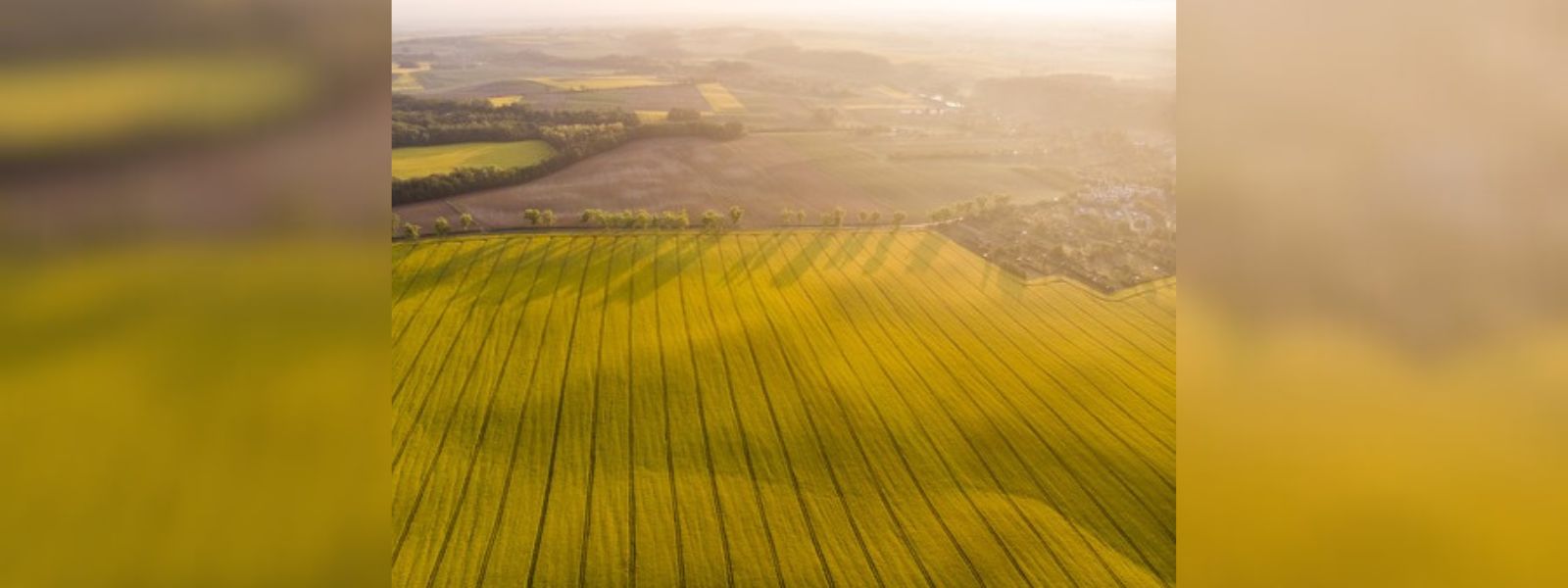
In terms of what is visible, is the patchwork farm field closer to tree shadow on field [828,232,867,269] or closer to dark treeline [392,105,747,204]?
dark treeline [392,105,747,204]

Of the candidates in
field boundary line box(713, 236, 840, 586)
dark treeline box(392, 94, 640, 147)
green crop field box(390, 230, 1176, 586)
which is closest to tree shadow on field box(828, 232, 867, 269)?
green crop field box(390, 230, 1176, 586)

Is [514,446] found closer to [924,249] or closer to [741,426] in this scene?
[741,426]

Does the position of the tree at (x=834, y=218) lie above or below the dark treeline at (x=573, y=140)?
below

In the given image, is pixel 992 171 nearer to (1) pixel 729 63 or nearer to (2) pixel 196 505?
(1) pixel 729 63

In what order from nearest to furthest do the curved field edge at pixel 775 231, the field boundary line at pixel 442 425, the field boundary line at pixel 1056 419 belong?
the field boundary line at pixel 442 425 → the field boundary line at pixel 1056 419 → the curved field edge at pixel 775 231

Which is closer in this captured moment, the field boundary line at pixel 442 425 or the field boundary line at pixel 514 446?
the field boundary line at pixel 514 446

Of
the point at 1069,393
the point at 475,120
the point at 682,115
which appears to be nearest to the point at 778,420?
the point at 1069,393

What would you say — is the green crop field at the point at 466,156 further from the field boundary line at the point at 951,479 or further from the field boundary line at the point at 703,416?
the field boundary line at the point at 951,479

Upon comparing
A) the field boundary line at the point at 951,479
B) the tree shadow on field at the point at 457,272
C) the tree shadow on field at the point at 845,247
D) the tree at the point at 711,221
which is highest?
the tree at the point at 711,221

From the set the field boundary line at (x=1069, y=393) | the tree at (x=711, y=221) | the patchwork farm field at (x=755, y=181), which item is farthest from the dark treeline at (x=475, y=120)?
the field boundary line at (x=1069, y=393)
